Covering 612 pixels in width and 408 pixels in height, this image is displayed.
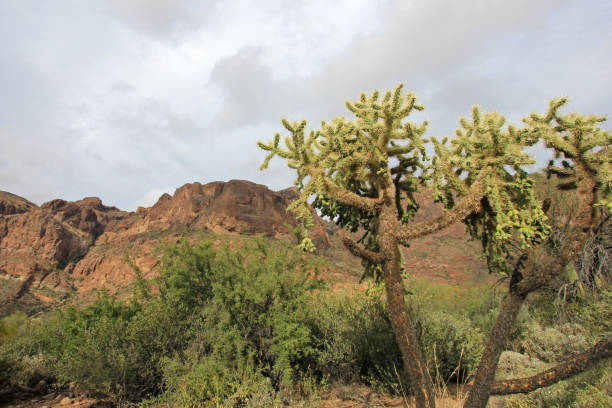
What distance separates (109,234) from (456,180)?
387 ft

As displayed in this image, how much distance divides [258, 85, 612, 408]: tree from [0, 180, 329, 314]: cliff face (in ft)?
188

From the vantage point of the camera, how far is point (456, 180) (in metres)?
5.66

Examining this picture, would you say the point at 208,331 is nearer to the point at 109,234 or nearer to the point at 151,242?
the point at 151,242

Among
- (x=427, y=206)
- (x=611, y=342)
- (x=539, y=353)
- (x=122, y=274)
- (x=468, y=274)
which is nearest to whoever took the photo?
(x=611, y=342)

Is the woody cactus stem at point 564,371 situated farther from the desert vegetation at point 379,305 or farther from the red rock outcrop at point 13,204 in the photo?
the red rock outcrop at point 13,204

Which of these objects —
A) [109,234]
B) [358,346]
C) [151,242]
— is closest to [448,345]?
[358,346]

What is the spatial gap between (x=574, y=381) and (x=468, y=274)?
174 feet

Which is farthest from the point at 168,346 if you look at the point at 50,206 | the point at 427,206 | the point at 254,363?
the point at 50,206

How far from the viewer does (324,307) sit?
41.7 ft

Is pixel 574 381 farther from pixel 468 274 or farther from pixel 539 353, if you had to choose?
pixel 468 274

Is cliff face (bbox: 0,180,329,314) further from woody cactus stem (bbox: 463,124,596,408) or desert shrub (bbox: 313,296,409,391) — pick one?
woody cactus stem (bbox: 463,124,596,408)

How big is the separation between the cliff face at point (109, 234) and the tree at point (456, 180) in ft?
188

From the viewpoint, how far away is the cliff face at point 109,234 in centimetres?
7144

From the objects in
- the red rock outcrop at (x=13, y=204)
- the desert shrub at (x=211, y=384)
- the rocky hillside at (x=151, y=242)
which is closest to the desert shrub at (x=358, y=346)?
the desert shrub at (x=211, y=384)
